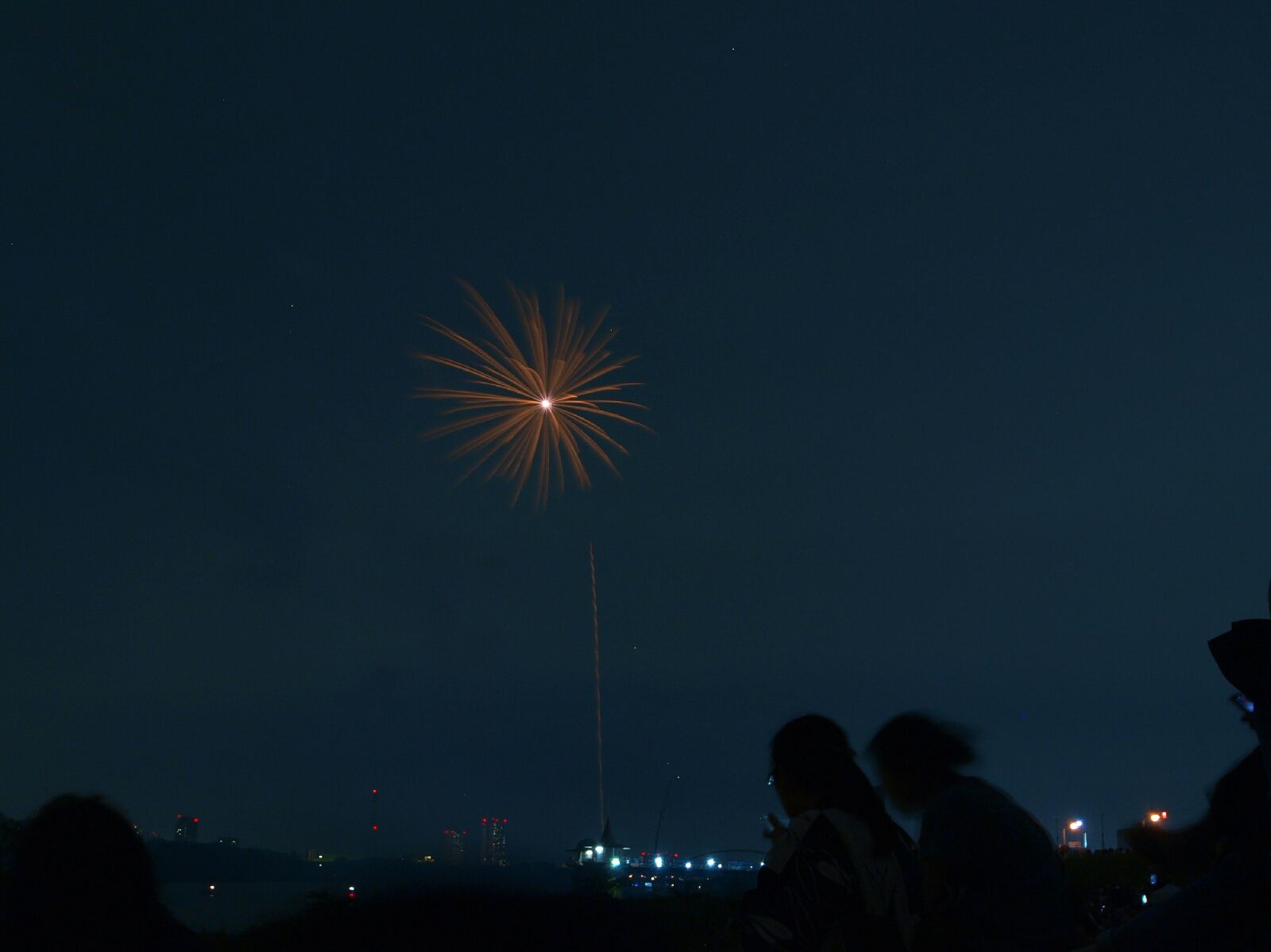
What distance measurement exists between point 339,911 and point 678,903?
22.1 ft

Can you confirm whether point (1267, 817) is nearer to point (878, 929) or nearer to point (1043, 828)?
point (878, 929)

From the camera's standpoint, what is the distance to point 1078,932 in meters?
3.36

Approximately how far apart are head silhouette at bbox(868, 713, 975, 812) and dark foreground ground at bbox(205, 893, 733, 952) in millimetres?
5332

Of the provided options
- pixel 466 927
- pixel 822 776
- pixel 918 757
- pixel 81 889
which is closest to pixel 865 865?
pixel 822 776

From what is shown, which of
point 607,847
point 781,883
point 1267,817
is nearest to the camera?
point 1267,817

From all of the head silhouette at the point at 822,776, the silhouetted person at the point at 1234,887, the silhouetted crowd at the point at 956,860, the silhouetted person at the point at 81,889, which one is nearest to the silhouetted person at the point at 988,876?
the silhouetted crowd at the point at 956,860

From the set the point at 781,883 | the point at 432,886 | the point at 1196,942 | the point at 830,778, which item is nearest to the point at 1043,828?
the point at 830,778

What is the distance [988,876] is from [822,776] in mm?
716

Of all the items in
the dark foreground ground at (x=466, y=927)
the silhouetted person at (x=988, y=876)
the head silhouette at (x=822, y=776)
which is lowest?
the dark foreground ground at (x=466, y=927)

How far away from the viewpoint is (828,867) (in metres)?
2.66

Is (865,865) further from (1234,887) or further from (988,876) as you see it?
(1234,887)

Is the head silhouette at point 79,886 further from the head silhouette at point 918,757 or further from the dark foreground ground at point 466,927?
the dark foreground ground at point 466,927

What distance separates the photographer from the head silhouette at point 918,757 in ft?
11.6

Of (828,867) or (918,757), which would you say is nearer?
(828,867)
